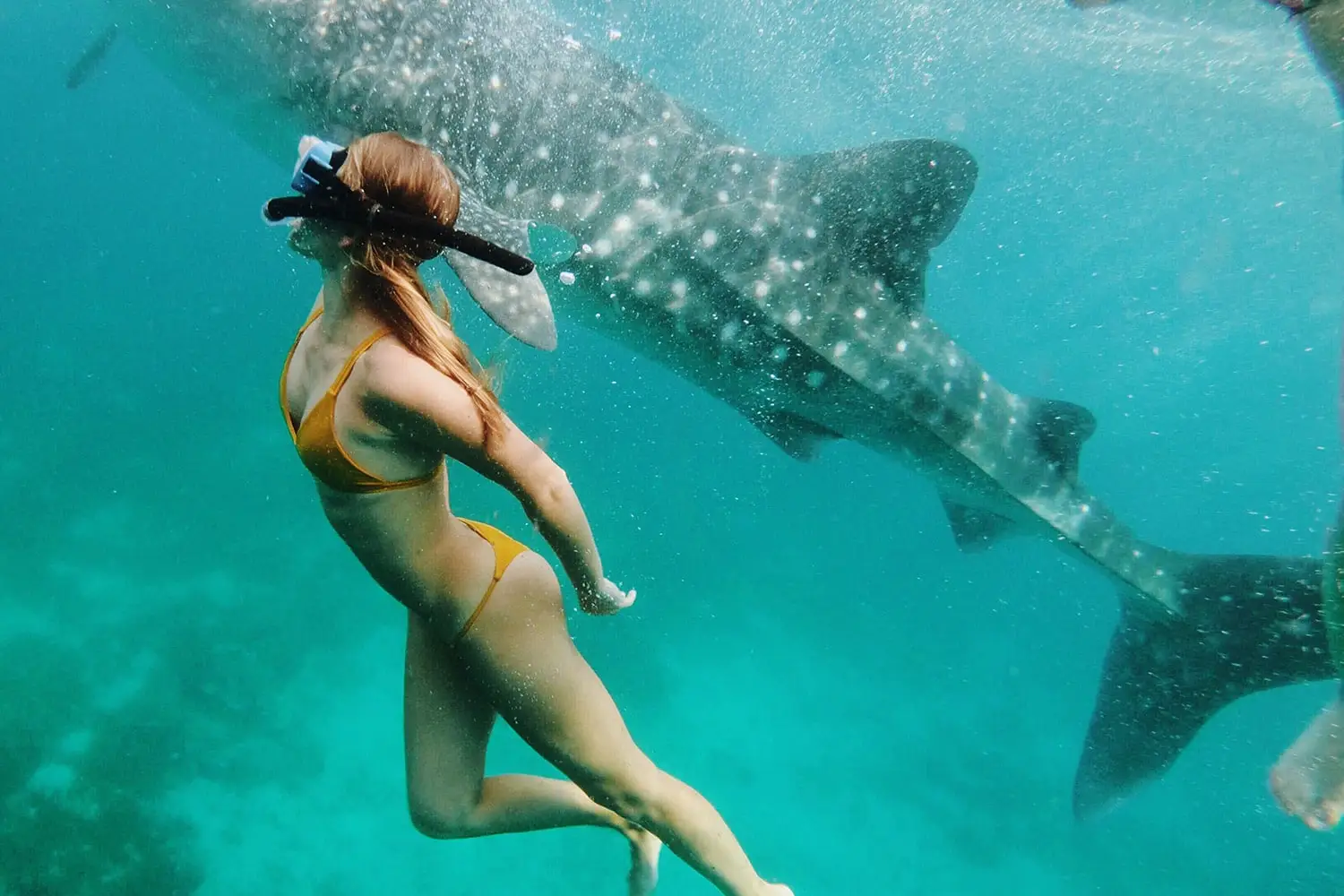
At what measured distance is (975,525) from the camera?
6508mm

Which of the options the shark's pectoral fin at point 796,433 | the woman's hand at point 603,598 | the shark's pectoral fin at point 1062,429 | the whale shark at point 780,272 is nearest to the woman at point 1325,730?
the whale shark at point 780,272

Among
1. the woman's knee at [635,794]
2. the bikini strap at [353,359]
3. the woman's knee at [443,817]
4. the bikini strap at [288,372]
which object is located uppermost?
the bikini strap at [288,372]

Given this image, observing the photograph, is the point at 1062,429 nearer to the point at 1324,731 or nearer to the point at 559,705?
the point at 1324,731

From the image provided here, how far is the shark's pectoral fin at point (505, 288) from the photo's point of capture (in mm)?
4715

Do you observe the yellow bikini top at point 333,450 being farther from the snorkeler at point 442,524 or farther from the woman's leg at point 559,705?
the woman's leg at point 559,705

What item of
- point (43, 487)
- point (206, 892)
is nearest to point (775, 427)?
point (206, 892)

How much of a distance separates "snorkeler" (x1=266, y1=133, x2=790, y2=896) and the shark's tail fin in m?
4.50

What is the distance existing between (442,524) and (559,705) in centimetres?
73

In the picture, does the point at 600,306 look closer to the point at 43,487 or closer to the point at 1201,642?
the point at 1201,642

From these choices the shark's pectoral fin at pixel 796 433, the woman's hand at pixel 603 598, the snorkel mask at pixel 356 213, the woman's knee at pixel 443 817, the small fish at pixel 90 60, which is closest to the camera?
the snorkel mask at pixel 356 213

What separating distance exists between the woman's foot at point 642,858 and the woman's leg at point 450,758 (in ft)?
1.43

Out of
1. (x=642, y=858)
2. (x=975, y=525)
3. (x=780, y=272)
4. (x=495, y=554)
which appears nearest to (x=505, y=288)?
(x=780, y=272)

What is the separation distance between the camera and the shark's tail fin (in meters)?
6.06

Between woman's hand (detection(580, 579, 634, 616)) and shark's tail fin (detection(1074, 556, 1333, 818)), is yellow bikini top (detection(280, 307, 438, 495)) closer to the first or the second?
woman's hand (detection(580, 579, 634, 616))
